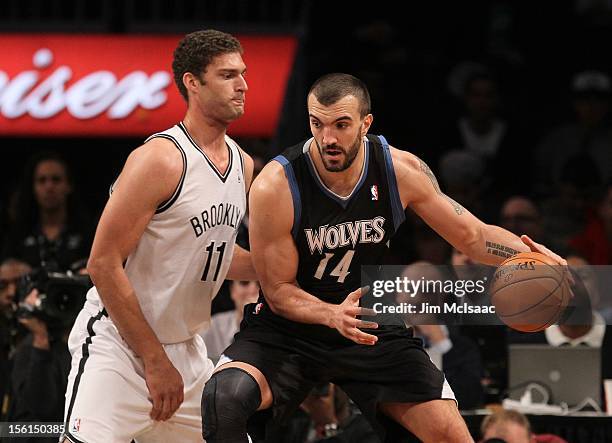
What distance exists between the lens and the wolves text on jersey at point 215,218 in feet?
17.9

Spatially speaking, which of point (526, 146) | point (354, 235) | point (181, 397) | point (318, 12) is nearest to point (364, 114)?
point (354, 235)

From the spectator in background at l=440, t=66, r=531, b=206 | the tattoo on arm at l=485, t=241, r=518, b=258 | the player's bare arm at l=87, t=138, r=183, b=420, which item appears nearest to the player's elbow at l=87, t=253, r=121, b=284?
the player's bare arm at l=87, t=138, r=183, b=420

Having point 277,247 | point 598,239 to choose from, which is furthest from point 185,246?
point 598,239

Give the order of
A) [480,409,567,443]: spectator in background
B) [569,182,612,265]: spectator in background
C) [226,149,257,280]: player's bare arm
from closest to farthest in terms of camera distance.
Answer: [226,149,257,280]: player's bare arm → [480,409,567,443]: spectator in background → [569,182,612,265]: spectator in background

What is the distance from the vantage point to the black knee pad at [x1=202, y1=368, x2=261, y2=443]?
5246 mm

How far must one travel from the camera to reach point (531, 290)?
5469 mm

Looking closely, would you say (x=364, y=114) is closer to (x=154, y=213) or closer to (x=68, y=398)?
(x=154, y=213)

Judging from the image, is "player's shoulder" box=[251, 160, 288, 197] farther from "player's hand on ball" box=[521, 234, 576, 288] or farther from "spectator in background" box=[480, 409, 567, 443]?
"spectator in background" box=[480, 409, 567, 443]

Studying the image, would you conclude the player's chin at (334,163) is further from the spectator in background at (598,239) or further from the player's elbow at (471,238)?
the spectator in background at (598,239)

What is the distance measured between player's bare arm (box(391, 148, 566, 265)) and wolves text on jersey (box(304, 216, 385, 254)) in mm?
177

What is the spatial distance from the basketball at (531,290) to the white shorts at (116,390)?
1.36 meters

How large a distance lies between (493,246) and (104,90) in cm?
481

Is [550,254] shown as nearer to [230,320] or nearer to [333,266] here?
[333,266]

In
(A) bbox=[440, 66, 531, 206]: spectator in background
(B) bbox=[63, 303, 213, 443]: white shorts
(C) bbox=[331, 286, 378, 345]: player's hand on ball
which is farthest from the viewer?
(A) bbox=[440, 66, 531, 206]: spectator in background
